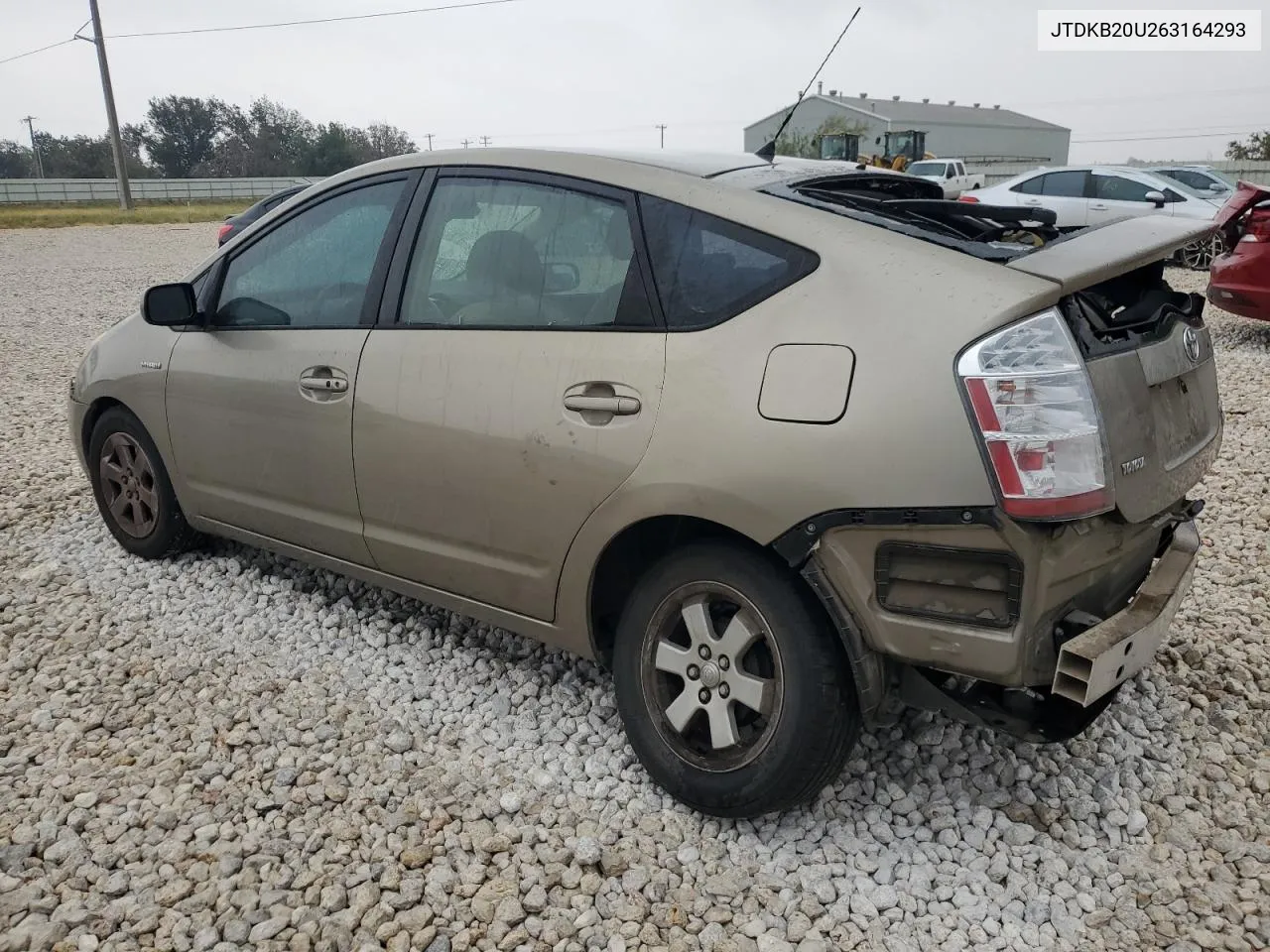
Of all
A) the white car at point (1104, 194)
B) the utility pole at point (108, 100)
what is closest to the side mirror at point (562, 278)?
the white car at point (1104, 194)

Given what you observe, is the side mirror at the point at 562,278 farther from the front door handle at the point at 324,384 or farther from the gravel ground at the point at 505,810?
the gravel ground at the point at 505,810

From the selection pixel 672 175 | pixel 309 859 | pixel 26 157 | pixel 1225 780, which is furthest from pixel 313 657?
pixel 26 157

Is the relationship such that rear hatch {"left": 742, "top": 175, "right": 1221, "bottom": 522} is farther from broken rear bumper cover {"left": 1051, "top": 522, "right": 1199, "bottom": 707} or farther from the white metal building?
the white metal building

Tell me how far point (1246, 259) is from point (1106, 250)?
688 cm

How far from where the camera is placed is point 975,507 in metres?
2.07

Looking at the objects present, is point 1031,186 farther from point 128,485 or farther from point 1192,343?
point 128,485

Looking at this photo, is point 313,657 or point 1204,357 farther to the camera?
point 313,657

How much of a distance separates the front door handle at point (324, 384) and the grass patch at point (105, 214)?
33243 millimetres

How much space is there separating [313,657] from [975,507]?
2.52 m

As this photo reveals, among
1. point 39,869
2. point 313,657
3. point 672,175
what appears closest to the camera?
point 39,869

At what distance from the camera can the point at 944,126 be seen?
6625cm

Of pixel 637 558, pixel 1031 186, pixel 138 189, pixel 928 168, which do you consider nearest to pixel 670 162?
pixel 637 558

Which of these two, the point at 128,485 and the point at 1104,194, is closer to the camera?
the point at 128,485

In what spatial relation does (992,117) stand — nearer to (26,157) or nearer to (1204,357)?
(26,157)
